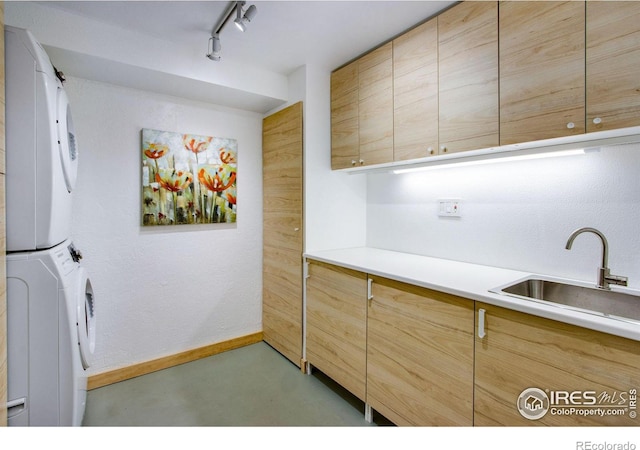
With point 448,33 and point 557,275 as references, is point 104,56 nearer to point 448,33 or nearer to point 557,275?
point 448,33

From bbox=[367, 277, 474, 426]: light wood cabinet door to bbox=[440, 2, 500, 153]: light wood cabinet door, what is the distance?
0.81 metres

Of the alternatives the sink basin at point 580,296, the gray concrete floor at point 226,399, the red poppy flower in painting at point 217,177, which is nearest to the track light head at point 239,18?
the red poppy flower in painting at point 217,177

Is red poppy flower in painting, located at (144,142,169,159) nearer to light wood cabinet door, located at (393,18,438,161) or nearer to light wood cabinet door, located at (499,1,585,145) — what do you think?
light wood cabinet door, located at (393,18,438,161)

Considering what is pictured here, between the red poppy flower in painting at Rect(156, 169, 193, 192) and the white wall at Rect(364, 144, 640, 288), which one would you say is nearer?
the white wall at Rect(364, 144, 640, 288)

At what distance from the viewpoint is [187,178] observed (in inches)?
95.9

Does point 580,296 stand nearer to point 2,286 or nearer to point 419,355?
point 419,355

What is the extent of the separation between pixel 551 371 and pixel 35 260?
6.74ft

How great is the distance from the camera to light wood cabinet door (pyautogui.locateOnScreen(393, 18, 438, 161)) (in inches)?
66.4

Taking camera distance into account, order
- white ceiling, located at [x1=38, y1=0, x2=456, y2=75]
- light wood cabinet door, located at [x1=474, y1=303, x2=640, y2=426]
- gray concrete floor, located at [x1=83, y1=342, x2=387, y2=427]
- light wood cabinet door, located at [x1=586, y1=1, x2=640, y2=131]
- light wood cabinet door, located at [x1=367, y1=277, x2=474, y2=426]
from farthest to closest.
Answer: gray concrete floor, located at [x1=83, y1=342, x2=387, y2=427] < white ceiling, located at [x1=38, y1=0, x2=456, y2=75] < light wood cabinet door, located at [x1=367, y1=277, x2=474, y2=426] < light wood cabinet door, located at [x1=586, y1=1, x2=640, y2=131] < light wood cabinet door, located at [x1=474, y1=303, x2=640, y2=426]

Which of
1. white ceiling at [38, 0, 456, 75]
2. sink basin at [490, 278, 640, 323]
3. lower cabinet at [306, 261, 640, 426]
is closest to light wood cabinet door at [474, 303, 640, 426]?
lower cabinet at [306, 261, 640, 426]

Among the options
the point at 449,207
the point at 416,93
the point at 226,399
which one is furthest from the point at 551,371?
the point at 226,399

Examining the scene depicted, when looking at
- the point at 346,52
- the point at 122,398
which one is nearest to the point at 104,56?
the point at 346,52

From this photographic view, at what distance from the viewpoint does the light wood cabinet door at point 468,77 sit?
1.45m

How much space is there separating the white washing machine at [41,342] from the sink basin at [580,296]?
1866 millimetres
